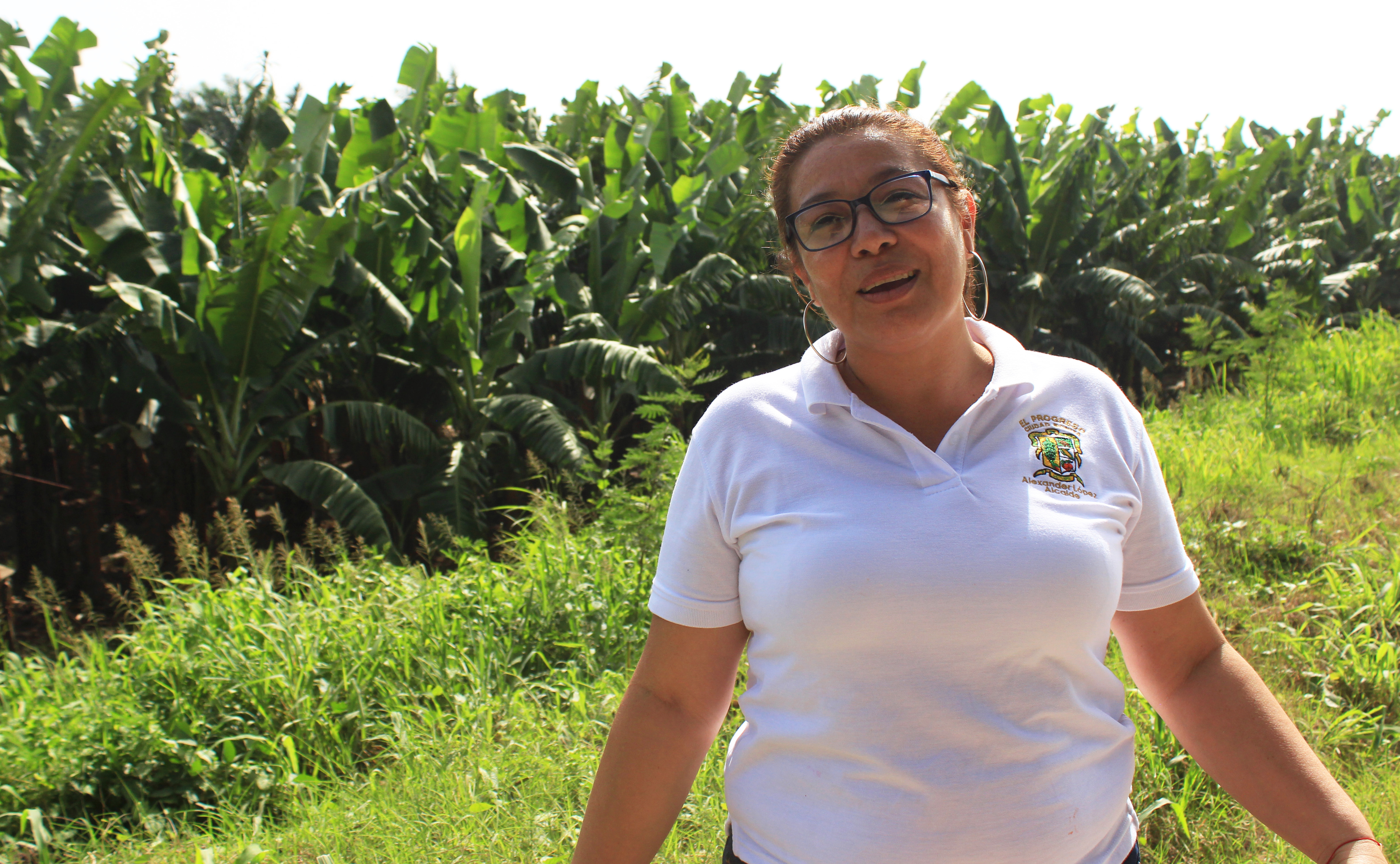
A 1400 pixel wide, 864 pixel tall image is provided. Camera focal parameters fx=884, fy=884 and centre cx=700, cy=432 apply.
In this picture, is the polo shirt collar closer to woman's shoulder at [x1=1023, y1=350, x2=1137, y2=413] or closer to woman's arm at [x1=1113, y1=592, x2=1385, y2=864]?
woman's shoulder at [x1=1023, y1=350, x2=1137, y2=413]

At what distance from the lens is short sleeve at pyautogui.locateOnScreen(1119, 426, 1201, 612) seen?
135cm

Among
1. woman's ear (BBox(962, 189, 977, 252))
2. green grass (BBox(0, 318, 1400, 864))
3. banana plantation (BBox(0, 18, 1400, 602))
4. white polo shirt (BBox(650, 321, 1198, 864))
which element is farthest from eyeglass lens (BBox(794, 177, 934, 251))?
banana plantation (BBox(0, 18, 1400, 602))

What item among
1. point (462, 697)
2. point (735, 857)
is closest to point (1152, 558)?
point (735, 857)

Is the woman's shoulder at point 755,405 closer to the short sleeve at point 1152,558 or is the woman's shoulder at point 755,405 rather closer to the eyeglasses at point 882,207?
the eyeglasses at point 882,207

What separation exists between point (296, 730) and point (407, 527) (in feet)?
16.7

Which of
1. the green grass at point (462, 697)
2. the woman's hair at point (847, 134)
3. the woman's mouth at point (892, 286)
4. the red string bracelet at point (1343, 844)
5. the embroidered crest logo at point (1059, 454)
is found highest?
the woman's hair at point (847, 134)

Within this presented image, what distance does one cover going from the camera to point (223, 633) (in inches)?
156

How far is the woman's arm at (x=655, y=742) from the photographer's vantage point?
1328 mm

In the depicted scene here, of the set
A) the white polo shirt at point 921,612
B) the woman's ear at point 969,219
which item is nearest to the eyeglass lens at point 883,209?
the woman's ear at point 969,219

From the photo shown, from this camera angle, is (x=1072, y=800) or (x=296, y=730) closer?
(x=1072, y=800)

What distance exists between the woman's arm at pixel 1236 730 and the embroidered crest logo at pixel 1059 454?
0.29m

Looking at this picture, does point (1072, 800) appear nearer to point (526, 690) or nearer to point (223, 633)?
point (526, 690)

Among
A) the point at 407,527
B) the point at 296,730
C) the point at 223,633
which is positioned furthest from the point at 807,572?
the point at 407,527

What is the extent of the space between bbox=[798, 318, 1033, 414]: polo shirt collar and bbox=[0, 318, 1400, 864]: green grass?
169cm
